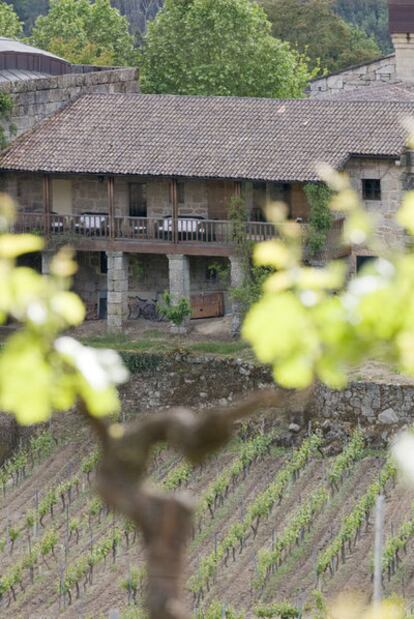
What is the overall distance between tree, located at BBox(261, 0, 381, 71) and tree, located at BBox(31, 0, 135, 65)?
13.6m

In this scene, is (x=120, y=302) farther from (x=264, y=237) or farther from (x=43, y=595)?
(x=43, y=595)

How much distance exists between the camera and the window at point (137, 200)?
1690 inches

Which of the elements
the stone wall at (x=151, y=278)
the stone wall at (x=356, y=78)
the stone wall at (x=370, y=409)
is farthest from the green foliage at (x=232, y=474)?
the stone wall at (x=356, y=78)

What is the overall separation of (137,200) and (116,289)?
250 centimetres

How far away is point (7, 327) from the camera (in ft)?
139

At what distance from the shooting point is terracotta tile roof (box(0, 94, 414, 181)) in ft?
131

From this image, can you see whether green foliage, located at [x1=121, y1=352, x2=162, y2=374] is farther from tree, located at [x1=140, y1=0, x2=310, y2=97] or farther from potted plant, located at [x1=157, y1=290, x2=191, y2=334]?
tree, located at [x1=140, y1=0, x2=310, y2=97]

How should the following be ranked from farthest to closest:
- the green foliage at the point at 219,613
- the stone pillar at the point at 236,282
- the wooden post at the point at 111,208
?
1. the wooden post at the point at 111,208
2. the stone pillar at the point at 236,282
3. the green foliage at the point at 219,613

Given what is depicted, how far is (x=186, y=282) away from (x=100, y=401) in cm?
3648

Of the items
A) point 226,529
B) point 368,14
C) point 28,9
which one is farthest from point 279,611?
point 28,9

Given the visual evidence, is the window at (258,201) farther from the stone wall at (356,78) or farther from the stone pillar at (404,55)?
the stone wall at (356,78)

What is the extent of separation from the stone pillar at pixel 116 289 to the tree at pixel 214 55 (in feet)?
41.9

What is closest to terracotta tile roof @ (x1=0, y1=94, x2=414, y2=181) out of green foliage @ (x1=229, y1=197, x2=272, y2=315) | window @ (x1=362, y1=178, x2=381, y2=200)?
green foliage @ (x1=229, y1=197, x2=272, y2=315)

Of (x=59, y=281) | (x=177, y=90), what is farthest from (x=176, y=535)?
(x=177, y=90)
